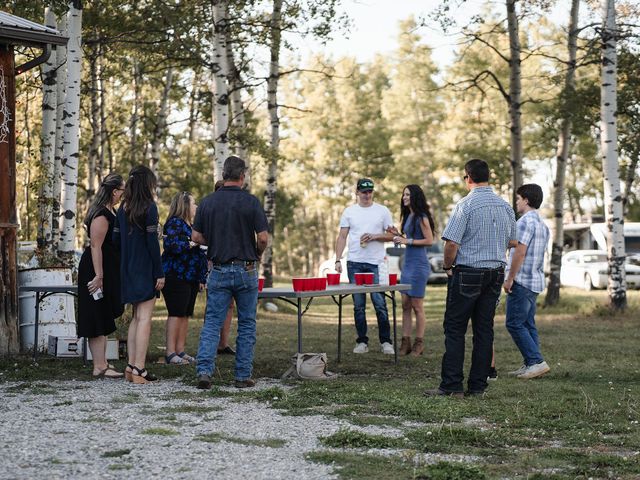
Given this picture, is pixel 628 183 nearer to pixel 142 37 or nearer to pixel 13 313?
pixel 142 37

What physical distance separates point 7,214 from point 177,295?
90.6 inches

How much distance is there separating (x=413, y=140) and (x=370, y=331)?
118 feet

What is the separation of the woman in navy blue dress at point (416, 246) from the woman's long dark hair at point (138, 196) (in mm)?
3591

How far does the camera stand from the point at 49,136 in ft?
63.8

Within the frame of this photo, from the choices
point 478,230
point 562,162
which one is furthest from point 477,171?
point 562,162

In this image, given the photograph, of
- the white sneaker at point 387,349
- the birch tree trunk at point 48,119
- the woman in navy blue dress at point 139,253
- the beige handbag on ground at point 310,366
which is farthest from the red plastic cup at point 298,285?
the birch tree trunk at point 48,119

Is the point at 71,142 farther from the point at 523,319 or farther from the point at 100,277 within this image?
the point at 523,319

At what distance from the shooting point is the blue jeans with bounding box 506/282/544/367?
9.98 m

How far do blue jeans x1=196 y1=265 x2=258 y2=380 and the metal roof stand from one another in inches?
155

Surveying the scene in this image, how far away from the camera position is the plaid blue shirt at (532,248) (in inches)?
383

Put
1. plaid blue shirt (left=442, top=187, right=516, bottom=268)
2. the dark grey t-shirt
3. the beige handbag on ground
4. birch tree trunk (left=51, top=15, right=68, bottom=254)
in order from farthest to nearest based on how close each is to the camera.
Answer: birch tree trunk (left=51, top=15, right=68, bottom=254), the beige handbag on ground, the dark grey t-shirt, plaid blue shirt (left=442, top=187, right=516, bottom=268)

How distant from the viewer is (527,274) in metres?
9.96

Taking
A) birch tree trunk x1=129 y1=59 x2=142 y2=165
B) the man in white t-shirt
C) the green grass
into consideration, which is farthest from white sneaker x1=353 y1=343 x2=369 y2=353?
birch tree trunk x1=129 y1=59 x2=142 y2=165

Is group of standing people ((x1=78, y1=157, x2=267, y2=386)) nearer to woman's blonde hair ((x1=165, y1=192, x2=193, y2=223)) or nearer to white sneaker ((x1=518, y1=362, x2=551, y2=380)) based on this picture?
woman's blonde hair ((x1=165, y1=192, x2=193, y2=223))
